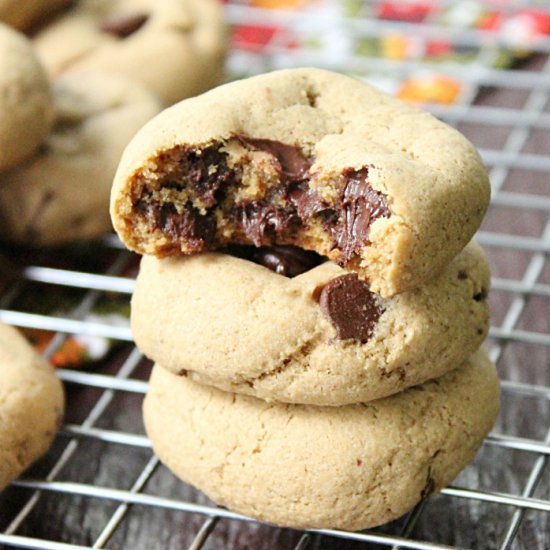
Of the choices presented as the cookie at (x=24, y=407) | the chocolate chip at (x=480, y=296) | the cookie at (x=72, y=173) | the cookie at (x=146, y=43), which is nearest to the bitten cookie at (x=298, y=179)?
the chocolate chip at (x=480, y=296)

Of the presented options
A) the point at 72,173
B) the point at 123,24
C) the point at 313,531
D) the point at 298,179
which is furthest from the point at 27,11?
the point at 313,531

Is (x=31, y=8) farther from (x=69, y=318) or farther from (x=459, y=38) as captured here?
→ (x=459, y=38)

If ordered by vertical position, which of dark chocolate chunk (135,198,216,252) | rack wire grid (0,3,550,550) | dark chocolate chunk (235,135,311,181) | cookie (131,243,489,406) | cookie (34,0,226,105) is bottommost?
rack wire grid (0,3,550,550)

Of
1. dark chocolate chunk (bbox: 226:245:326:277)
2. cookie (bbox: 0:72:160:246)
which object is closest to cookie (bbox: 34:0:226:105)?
cookie (bbox: 0:72:160:246)

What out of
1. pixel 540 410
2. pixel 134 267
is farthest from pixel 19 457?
pixel 540 410

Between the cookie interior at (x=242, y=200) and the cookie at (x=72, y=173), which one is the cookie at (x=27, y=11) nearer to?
the cookie at (x=72, y=173)

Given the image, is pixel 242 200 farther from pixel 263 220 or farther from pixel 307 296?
pixel 307 296

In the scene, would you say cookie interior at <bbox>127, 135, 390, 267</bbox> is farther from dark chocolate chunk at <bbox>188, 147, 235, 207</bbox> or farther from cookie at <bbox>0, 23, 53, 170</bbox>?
cookie at <bbox>0, 23, 53, 170</bbox>
